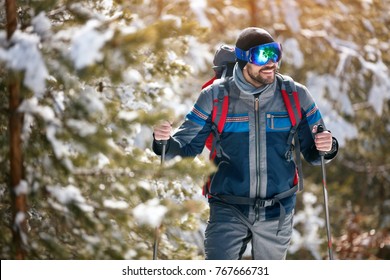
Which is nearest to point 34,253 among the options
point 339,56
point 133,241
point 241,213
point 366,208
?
point 133,241

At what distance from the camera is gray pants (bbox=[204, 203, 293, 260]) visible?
514 centimetres

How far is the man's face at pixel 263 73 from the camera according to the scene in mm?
5109

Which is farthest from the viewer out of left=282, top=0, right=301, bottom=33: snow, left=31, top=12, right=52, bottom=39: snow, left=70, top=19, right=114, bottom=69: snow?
left=282, top=0, right=301, bottom=33: snow

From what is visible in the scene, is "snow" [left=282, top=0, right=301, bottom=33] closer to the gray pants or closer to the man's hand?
the man's hand

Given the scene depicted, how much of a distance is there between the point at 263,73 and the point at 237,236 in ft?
4.18

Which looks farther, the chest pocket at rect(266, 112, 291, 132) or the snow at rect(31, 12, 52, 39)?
the chest pocket at rect(266, 112, 291, 132)

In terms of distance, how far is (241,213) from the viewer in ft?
16.8

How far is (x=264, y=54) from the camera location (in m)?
5.11

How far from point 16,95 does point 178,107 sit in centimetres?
368

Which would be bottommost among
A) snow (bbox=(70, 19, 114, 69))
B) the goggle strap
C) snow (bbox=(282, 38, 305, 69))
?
snow (bbox=(282, 38, 305, 69))

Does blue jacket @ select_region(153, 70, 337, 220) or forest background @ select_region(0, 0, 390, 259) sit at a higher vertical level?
forest background @ select_region(0, 0, 390, 259)

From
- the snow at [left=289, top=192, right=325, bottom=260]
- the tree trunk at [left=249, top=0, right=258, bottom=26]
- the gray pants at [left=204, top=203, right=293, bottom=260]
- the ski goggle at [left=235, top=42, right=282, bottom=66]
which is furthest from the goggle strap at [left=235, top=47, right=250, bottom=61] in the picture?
the tree trunk at [left=249, top=0, right=258, bottom=26]
